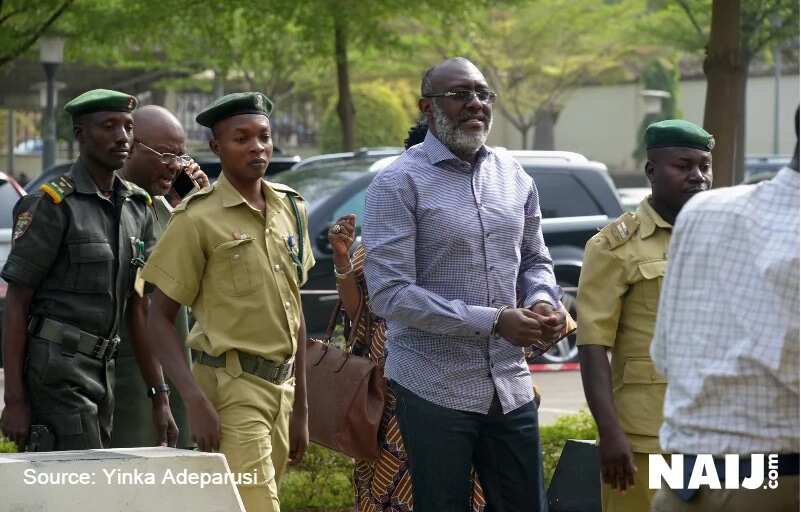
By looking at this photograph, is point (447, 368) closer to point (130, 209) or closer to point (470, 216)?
point (470, 216)

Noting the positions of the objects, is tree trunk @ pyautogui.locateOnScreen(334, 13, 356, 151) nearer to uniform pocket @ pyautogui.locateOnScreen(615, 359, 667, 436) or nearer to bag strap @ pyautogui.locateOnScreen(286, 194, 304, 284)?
bag strap @ pyautogui.locateOnScreen(286, 194, 304, 284)

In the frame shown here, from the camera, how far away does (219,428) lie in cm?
505

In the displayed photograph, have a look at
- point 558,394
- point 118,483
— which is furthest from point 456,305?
point 558,394

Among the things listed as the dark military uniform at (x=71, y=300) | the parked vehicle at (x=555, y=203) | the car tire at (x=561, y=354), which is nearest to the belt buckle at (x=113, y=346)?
the dark military uniform at (x=71, y=300)

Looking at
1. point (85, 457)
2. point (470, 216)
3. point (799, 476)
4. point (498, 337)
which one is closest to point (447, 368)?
point (498, 337)

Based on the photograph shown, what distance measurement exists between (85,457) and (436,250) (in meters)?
1.35

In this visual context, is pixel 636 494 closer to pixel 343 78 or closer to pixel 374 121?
pixel 343 78

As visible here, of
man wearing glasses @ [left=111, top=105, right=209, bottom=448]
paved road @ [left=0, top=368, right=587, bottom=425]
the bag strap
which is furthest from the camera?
paved road @ [left=0, top=368, right=587, bottom=425]

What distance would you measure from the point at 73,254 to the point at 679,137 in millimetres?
2142

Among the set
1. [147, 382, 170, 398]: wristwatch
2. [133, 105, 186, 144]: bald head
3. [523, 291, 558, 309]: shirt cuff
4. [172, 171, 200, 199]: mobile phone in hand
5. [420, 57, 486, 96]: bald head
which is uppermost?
[420, 57, 486, 96]: bald head

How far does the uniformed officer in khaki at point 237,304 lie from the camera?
5070 mm

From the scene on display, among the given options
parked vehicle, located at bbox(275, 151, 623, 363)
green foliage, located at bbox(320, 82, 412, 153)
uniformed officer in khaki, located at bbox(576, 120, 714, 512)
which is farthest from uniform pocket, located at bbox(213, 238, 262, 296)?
green foliage, located at bbox(320, 82, 412, 153)

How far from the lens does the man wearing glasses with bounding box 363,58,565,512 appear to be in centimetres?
498

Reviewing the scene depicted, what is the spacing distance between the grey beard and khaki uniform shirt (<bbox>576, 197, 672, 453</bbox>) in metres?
0.51
